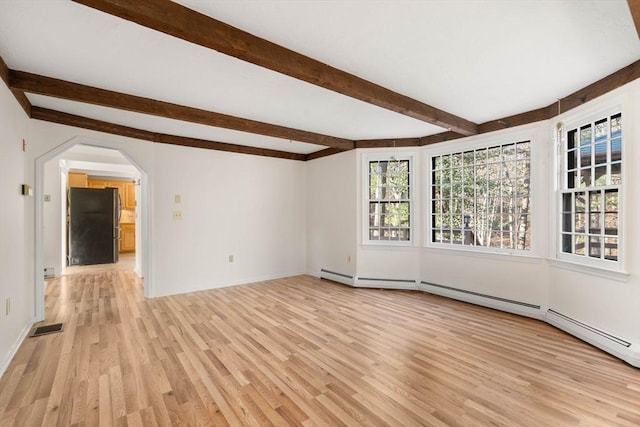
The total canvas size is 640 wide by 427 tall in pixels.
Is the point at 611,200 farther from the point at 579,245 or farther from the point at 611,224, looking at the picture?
the point at 579,245

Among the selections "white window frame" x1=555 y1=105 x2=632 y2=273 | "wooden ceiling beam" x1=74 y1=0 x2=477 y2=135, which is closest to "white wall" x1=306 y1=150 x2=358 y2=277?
"wooden ceiling beam" x1=74 y1=0 x2=477 y2=135

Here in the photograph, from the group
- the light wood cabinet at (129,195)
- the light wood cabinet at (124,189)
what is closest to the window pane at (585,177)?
the light wood cabinet at (124,189)

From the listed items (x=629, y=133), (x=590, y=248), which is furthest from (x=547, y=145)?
(x=590, y=248)

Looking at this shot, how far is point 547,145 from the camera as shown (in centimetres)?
355

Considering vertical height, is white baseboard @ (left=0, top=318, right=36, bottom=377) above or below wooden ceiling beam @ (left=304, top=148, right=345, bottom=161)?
below

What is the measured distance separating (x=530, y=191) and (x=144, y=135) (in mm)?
5305

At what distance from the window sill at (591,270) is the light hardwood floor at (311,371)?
699mm

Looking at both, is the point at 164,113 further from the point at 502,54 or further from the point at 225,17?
the point at 502,54

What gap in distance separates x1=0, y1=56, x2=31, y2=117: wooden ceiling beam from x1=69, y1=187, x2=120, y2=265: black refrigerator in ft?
15.0

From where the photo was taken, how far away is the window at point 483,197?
12.6ft

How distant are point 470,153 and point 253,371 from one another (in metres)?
3.97

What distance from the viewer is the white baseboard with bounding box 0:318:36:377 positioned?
2.45m

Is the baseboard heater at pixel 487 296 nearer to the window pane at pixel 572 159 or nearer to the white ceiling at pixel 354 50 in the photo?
the window pane at pixel 572 159

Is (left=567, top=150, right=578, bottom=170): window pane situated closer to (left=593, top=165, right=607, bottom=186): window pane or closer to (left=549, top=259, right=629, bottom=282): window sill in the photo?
(left=593, top=165, right=607, bottom=186): window pane
